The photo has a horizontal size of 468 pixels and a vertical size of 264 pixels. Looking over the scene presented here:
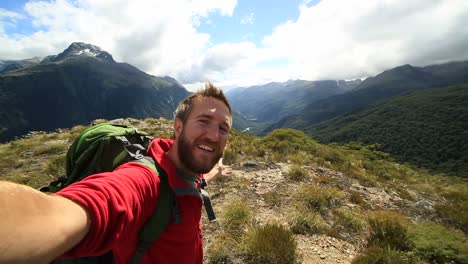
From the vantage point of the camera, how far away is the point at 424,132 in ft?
477

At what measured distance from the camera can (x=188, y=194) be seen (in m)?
2.28

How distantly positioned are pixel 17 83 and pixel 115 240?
9827 inches

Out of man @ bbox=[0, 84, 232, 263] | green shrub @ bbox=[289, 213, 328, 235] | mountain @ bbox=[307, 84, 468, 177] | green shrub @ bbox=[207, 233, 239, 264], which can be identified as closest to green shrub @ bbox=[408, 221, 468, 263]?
green shrub @ bbox=[289, 213, 328, 235]

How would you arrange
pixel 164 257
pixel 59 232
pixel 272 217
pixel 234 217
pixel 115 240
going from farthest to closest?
pixel 272 217
pixel 234 217
pixel 164 257
pixel 115 240
pixel 59 232

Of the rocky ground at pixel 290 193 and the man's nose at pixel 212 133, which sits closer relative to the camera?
the man's nose at pixel 212 133

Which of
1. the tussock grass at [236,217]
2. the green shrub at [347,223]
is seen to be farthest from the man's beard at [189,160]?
the green shrub at [347,223]

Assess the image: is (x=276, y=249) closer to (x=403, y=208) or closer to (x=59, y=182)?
(x=59, y=182)

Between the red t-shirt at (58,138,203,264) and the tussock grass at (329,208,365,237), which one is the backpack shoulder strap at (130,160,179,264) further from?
the tussock grass at (329,208,365,237)

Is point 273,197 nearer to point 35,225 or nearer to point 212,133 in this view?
point 212,133

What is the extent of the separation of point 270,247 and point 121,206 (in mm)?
3947

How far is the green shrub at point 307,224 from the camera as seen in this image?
19.8 ft

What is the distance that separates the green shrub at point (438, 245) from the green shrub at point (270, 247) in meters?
2.89

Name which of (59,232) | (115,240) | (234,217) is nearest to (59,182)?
(115,240)

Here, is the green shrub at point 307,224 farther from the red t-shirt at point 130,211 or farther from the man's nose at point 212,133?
the man's nose at point 212,133
